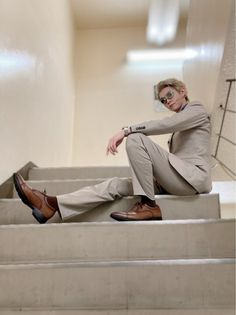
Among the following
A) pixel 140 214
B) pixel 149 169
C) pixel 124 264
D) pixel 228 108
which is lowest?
pixel 124 264

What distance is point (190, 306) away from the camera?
4.10ft

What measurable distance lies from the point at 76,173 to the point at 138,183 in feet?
3.45

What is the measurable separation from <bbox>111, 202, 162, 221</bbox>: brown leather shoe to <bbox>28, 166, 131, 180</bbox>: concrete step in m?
0.98

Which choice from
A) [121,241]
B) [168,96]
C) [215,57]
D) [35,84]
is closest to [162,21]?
[35,84]

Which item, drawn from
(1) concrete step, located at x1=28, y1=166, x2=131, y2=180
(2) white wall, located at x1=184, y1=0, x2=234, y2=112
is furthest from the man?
(1) concrete step, located at x1=28, y1=166, x2=131, y2=180

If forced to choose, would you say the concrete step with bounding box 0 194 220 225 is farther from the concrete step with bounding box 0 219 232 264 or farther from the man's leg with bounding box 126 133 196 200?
the concrete step with bounding box 0 219 232 264

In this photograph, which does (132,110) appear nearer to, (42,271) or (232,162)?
(232,162)

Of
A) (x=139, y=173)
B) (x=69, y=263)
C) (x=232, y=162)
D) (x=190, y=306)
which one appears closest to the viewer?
(x=190, y=306)

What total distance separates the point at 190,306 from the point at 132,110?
3.52 m

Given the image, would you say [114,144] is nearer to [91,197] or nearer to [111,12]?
[91,197]

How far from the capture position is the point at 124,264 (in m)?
1.36

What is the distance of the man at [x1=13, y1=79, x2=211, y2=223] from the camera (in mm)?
1670

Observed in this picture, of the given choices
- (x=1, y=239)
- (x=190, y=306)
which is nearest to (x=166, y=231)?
(x=190, y=306)

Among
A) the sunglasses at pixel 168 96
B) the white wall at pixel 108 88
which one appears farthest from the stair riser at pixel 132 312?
the white wall at pixel 108 88
